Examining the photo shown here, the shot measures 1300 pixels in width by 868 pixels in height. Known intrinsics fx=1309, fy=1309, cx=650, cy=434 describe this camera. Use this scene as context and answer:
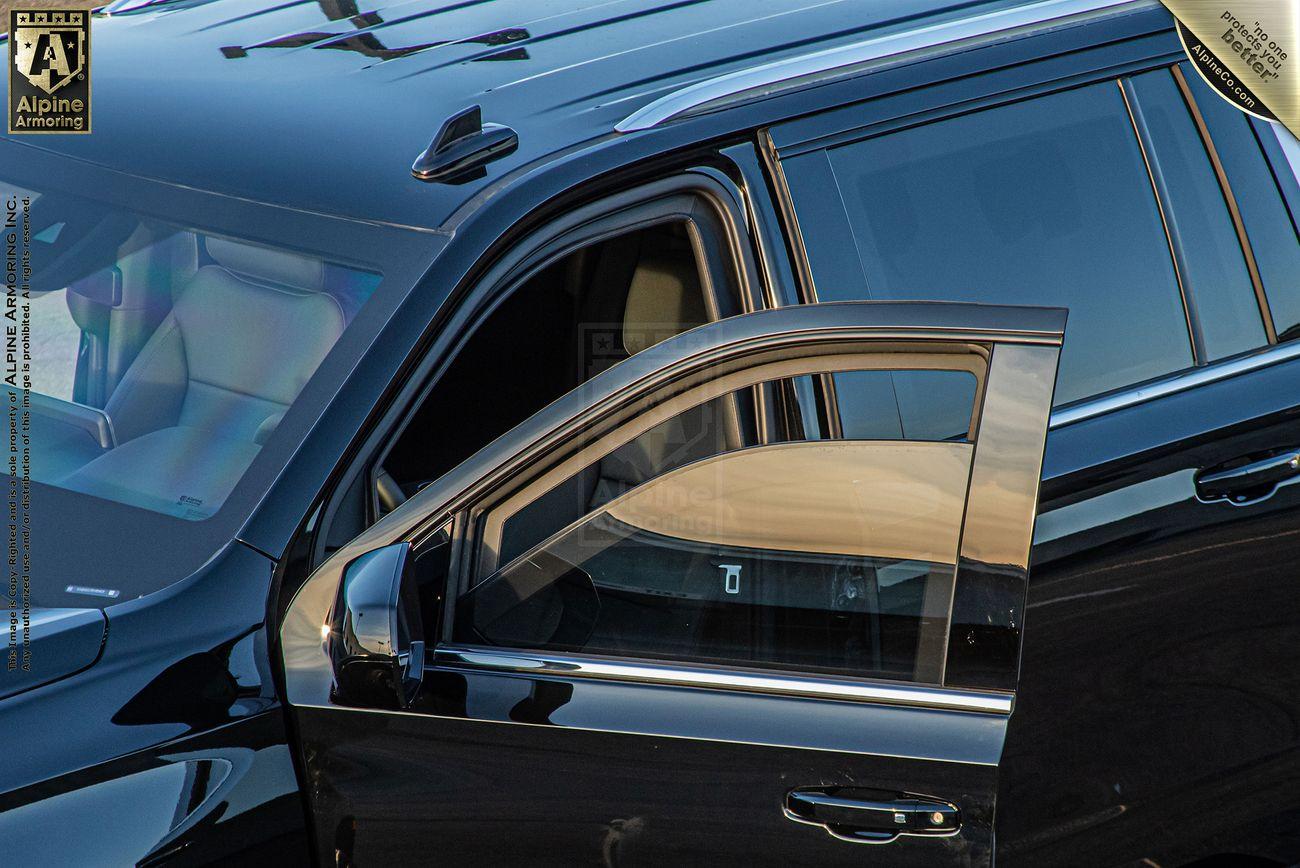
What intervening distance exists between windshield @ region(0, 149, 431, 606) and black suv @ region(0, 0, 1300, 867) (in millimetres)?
10

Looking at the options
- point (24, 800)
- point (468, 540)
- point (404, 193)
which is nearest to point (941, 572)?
point (468, 540)

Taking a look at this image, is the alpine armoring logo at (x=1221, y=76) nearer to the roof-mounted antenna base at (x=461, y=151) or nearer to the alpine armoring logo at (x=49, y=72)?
the roof-mounted antenna base at (x=461, y=151)

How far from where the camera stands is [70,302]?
8.35ft

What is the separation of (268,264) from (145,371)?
0.37 meters

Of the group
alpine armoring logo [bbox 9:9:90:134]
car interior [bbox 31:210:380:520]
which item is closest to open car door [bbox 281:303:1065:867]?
car interior [bbox 31:210:380:520]

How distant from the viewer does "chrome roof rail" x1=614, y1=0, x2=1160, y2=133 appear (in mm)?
2102

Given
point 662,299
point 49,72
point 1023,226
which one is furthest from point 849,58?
point 49,72

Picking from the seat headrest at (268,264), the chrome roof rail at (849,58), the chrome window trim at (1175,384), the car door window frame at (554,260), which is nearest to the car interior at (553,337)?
the car door window frame at (554,260)

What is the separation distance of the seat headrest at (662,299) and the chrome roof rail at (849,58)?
268 mm

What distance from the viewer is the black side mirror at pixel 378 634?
1.60 meters

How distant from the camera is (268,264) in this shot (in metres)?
2.16

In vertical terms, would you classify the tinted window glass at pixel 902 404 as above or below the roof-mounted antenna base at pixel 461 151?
below

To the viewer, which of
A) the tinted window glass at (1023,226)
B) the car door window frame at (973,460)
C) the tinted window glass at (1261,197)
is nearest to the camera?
the car door window frame at (973,460)

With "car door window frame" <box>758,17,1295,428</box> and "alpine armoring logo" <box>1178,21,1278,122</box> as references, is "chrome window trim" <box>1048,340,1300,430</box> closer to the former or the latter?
"car door window frame" <box>758,17,1295,428</box>
